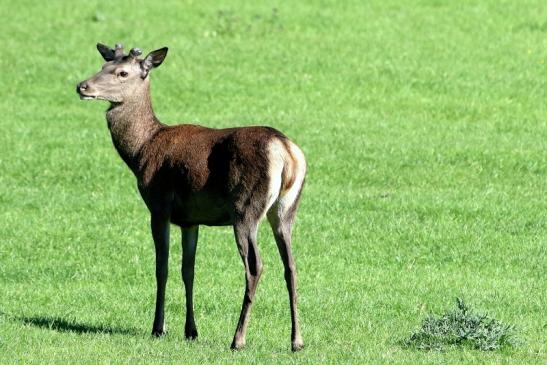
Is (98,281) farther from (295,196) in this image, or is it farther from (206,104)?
(206,104)

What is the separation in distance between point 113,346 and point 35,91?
1300cm

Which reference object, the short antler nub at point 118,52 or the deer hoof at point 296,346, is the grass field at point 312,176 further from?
the short antler nub at point 118,52

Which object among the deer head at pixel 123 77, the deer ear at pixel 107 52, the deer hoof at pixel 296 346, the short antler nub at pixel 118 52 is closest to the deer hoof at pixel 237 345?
the deer hoof at pixel 296 346

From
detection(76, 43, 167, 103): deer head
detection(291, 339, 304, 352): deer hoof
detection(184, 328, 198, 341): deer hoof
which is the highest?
detection(76, 43, 167, 103): deer head

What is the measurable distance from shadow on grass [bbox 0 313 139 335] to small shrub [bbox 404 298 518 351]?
7.53 ft

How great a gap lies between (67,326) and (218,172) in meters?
1.98

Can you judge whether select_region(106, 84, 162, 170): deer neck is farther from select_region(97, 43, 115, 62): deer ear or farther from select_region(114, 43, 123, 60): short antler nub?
select_region(97, 43, 115, 62): deer ear

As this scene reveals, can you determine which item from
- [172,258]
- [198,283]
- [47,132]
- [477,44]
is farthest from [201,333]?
[477,44]

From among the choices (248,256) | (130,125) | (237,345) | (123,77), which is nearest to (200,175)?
(248,256)

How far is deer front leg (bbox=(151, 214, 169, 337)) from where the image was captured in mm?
9516

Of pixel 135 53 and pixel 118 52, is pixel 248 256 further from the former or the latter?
pixel 118 52

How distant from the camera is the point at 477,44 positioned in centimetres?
2400

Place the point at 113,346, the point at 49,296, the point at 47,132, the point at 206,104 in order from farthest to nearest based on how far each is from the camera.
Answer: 1. the point at 206,104
2. the point at 47,132
3. the point at 49,296
4. the point at 113,346

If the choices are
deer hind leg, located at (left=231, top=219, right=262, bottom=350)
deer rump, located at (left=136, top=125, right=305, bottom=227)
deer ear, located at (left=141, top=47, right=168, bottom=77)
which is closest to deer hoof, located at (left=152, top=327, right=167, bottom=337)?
deer rump, located at (left=136, top=125, right=305, bottom=227)
